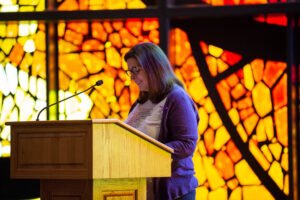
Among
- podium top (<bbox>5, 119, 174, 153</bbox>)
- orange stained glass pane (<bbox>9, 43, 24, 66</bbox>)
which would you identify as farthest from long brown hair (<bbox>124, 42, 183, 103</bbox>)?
orange stained glass pane (<bbox>9, 43, 24, 66</bbox>)

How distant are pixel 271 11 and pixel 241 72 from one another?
0.51 metres

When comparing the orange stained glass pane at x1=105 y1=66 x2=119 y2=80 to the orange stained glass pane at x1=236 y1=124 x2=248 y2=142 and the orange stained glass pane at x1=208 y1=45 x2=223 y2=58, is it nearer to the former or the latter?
the orange stained glass pane at x1=208 y1=45 x2=223 y2=58

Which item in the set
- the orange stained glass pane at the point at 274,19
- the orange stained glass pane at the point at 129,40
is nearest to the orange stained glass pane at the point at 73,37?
the orange stained glass pane at the point at 129,40

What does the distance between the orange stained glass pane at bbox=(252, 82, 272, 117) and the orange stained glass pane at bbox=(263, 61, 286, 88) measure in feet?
0.16

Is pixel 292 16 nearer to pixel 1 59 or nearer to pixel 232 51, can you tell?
pixel 232 51

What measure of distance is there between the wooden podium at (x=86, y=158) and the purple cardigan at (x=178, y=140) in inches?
10.8

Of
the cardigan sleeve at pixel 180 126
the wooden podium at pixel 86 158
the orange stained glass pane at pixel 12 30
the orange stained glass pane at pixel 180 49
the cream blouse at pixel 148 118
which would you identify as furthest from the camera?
the orange stained glass pane at pixel 12 30

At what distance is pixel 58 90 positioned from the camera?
→ 6094 millimetres

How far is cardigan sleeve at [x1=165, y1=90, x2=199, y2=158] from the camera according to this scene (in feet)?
11.9

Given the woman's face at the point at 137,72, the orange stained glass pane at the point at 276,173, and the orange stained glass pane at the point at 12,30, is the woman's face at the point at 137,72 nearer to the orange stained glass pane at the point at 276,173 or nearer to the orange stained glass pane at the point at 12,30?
the orange stained glass pane at the point at 276,173

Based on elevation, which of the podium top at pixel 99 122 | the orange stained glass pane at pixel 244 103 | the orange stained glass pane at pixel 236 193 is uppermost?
the orange stained glass pane at pixel 244 103

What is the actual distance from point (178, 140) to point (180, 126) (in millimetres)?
68

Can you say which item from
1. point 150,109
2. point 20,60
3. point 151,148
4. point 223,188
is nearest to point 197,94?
point 223,188

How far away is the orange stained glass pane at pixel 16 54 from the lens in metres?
6.12
